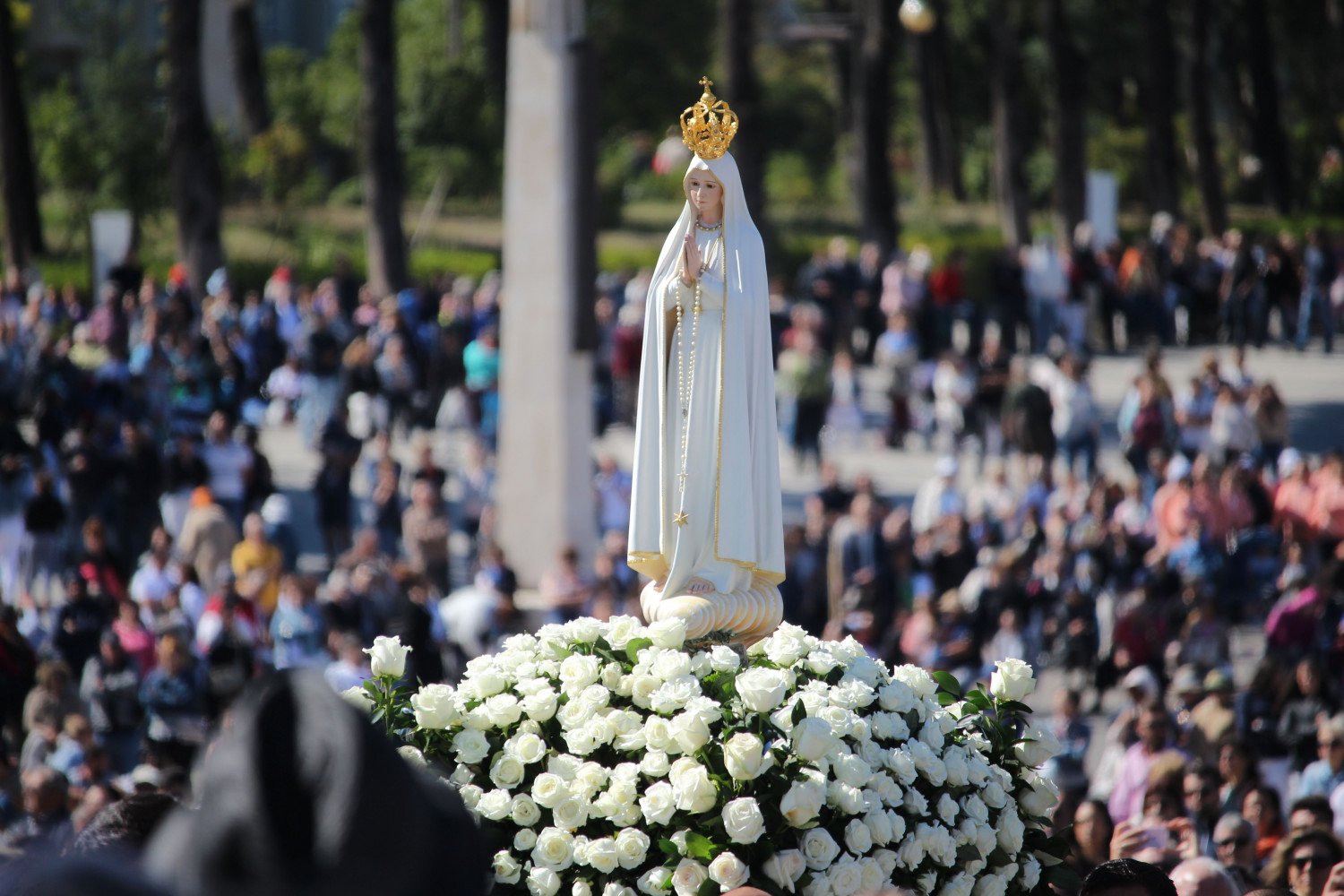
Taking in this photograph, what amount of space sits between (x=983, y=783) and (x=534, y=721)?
3.94ft

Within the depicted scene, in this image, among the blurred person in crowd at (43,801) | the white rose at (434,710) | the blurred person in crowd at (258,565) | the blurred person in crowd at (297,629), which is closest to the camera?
the white rose at (434,710)

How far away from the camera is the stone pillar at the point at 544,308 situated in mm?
16484

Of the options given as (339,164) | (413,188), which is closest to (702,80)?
(413,188)

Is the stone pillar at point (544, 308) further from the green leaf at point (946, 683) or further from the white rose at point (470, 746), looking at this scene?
the white rose at point (470, 746)

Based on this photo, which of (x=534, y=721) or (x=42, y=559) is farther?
(x=42, y=559)

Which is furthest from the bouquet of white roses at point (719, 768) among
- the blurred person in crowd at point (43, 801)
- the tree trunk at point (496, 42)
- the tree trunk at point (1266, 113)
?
the tree trunk at point (1266, 113)

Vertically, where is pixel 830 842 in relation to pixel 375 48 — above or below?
below

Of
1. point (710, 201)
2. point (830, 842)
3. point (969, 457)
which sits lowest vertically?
point (969, 457)

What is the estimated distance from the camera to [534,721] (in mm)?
5207

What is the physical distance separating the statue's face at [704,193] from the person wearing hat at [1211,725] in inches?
247

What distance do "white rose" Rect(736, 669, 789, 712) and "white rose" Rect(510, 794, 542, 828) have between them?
60 cm

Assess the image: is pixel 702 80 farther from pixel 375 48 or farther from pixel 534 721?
pixel 375 48

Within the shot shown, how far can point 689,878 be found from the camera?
485 centimetres

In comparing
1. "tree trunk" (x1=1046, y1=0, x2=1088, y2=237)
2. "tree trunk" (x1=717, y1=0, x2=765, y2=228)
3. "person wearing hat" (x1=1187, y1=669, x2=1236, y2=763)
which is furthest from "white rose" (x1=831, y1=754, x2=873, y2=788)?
"tree trunk" (x1=1046, y1=0, x2=1088, y2=237)
